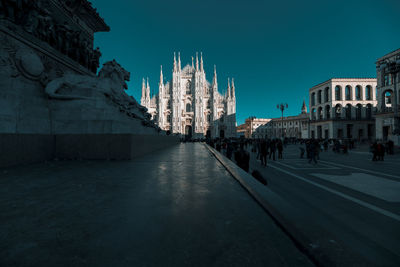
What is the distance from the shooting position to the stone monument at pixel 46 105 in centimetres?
433

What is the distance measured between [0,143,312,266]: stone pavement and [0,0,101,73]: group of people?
5869 millimetres

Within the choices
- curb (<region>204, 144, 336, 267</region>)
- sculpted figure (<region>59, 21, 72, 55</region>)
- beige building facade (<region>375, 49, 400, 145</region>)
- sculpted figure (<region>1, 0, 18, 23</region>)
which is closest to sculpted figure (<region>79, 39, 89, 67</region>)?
sculpted figure (<region>59, 21, 72, 55</region>)

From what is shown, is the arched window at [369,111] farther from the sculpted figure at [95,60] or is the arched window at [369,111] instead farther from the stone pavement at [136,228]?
the sculpted figure at [95,60]

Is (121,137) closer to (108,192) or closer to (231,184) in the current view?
(108,192)

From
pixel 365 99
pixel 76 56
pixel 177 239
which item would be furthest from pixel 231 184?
pixel 365 99

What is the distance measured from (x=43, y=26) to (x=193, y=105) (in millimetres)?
36969

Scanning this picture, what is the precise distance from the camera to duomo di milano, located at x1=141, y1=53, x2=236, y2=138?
41688 mm

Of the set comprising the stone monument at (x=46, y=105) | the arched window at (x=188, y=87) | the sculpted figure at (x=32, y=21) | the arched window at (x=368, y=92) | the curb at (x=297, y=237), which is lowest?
the curb at (x=297, y=237)

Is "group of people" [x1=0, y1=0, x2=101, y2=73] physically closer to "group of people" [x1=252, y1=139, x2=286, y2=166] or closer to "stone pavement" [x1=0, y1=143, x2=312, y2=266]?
"stone pavement" [x1=0, y1=143, x2=312, y2=266]

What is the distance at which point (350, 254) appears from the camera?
1.01 metres

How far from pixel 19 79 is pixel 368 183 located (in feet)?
33.4

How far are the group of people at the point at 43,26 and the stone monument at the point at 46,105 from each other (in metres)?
0.03

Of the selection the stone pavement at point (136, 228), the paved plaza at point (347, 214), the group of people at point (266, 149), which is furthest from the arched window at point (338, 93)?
the stone pavement at point (136, 228)

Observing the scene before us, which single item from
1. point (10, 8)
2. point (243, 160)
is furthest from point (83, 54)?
point (243, 160)
